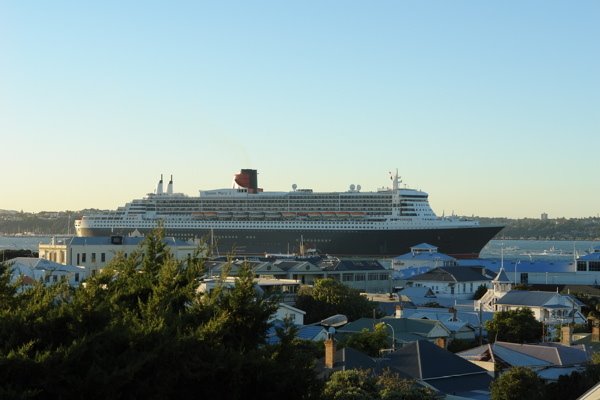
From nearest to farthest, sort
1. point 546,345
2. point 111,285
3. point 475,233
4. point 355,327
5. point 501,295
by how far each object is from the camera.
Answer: point 111,285 < point 546,345 < point 355,327 < point 501,295 < point 475,233

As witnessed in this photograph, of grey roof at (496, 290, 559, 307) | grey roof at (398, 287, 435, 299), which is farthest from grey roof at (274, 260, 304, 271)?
grey roof at (496, 290, 559, 307)

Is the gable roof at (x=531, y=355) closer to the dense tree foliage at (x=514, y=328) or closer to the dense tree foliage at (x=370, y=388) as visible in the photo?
the dense tree foliage at (x=370, y=388)

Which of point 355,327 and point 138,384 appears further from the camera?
point 355,327

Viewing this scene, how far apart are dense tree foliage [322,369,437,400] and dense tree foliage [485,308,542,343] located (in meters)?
16.9

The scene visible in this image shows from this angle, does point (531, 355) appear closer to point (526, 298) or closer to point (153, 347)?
point (153, 347)

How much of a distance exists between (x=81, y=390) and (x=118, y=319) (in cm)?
260

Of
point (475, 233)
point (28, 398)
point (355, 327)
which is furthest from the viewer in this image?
point (475, 233)

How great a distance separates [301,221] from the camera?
127125mm

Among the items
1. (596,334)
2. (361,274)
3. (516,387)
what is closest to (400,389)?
(516,387)

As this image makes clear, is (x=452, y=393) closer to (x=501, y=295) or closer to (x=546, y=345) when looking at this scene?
(x=546, y=345)

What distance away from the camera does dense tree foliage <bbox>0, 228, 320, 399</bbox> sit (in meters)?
15.7

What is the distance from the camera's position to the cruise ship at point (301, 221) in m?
121

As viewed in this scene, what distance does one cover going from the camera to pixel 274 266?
68.9 metres

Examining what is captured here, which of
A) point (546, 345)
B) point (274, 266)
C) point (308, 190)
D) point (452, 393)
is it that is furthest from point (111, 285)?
point (308, 190)
